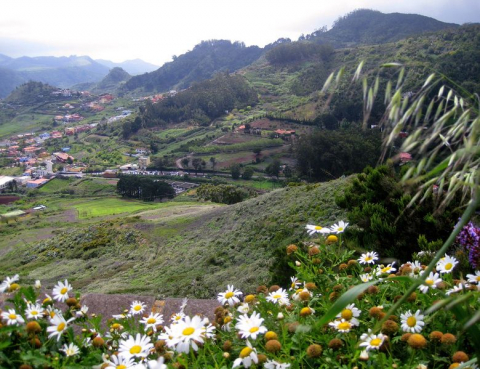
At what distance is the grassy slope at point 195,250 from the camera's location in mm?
7988

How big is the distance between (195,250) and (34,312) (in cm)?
932

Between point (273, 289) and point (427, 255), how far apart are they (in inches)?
39.7

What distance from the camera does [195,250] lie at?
10.8 meters

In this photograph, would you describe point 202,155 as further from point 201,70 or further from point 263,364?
point 201,70

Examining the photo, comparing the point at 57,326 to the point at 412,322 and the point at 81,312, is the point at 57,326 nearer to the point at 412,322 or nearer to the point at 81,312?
the point at 81,312

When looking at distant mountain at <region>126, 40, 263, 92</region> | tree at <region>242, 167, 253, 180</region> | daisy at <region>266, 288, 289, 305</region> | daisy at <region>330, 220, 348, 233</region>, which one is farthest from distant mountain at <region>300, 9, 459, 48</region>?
daisy at <region>266, 288, 289, 305</region>

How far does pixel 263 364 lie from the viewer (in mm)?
1419

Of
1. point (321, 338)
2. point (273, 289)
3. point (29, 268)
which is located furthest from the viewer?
point (29, 268)

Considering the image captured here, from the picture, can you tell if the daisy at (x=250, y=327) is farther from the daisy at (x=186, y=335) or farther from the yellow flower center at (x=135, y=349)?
the yellow flower center at (x=135, y=349)

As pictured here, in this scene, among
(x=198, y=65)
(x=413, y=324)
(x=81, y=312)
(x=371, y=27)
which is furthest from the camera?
(x=198, y=65)

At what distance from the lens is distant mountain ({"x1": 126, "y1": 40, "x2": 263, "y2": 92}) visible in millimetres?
161000

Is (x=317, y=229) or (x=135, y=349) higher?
(x=317, y=229)

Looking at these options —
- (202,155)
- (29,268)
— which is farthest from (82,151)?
(29,268)

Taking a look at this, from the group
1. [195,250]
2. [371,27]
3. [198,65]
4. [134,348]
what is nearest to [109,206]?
[195,250]
